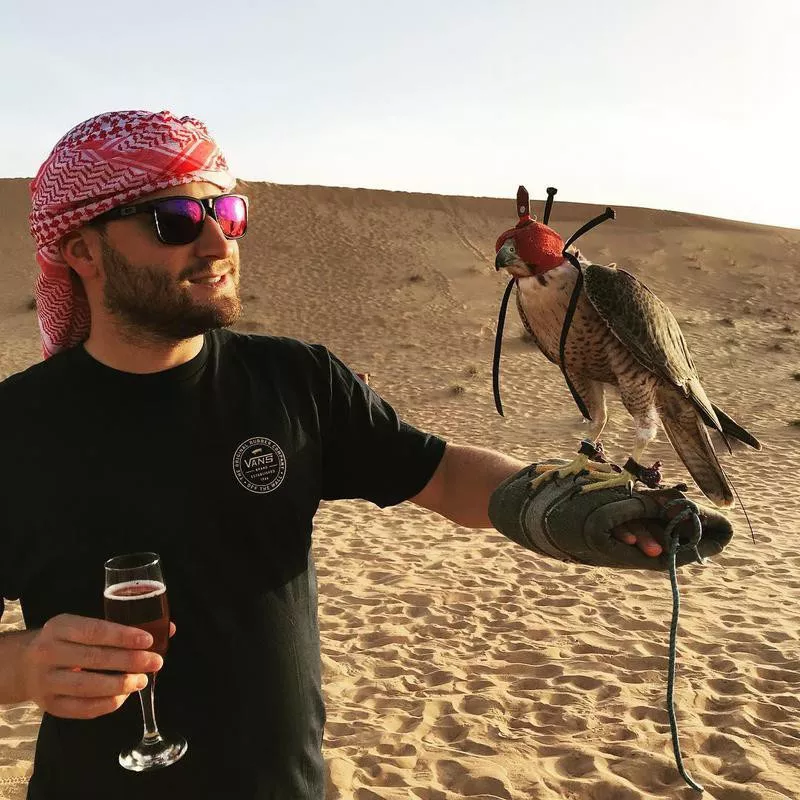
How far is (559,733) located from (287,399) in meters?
3.15

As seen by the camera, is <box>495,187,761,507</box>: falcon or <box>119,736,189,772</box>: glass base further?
<box>495,187,761,507</box>: falcon

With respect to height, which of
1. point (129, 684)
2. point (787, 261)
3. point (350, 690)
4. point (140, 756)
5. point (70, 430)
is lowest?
point (350, 690)

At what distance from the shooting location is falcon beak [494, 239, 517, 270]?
1661 mm

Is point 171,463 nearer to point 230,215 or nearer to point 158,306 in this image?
point 158,306

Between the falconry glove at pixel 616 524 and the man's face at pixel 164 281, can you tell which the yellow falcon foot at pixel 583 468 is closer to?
the falconry glove at pixel 616 524

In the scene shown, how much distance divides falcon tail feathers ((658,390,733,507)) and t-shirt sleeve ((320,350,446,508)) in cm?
64

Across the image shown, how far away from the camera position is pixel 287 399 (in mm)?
1680

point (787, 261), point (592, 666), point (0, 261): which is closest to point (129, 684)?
point (592, 666)

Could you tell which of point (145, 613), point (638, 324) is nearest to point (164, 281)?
point (145, 613)


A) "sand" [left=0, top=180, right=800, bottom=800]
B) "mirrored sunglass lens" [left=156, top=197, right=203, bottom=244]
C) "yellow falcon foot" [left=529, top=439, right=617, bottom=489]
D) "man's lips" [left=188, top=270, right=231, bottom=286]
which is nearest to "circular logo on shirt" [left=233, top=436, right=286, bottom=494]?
"man's lips" [left=188, top=270, right=231, bottom=286]

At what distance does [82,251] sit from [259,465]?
0.64 m

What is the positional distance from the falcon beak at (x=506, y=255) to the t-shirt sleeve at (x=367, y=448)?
43 cm

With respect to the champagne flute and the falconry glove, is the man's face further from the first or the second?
the falconry glove

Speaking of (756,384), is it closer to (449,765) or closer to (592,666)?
(592,666)
